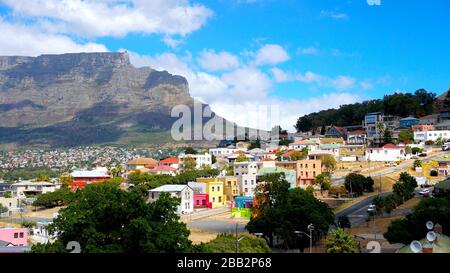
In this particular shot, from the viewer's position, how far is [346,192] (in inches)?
1618

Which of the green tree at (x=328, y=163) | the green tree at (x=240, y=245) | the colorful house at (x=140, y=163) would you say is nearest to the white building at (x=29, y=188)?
the colorful house at (x=140, y=163)

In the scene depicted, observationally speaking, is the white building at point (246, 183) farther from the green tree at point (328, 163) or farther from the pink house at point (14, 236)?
the pink house at point (14, 236)

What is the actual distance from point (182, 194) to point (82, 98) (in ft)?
382

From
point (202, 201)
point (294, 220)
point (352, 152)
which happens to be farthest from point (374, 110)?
point (294, 220)

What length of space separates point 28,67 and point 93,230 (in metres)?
164

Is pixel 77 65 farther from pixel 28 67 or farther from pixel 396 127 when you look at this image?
pixel 396 127

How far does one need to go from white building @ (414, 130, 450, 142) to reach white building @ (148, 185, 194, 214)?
33.8 metres

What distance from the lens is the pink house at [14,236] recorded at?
25.3m

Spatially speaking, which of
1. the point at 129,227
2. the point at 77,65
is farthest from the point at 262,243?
the point at 77,65

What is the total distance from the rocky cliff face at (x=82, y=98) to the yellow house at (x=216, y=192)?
78.9 metres

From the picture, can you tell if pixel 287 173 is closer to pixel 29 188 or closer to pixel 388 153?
pixel 388 153

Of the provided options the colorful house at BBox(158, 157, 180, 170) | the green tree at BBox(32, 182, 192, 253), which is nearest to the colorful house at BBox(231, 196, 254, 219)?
the colorful house at BBox(158, 157, 180, 170)

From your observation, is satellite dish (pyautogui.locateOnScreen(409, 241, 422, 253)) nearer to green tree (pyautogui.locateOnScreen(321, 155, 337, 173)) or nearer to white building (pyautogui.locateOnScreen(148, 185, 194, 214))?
white building (pyautogui.locateOnScreen(148, 185, 194, 214))

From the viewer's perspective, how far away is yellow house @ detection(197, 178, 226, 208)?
44656 millimetres
